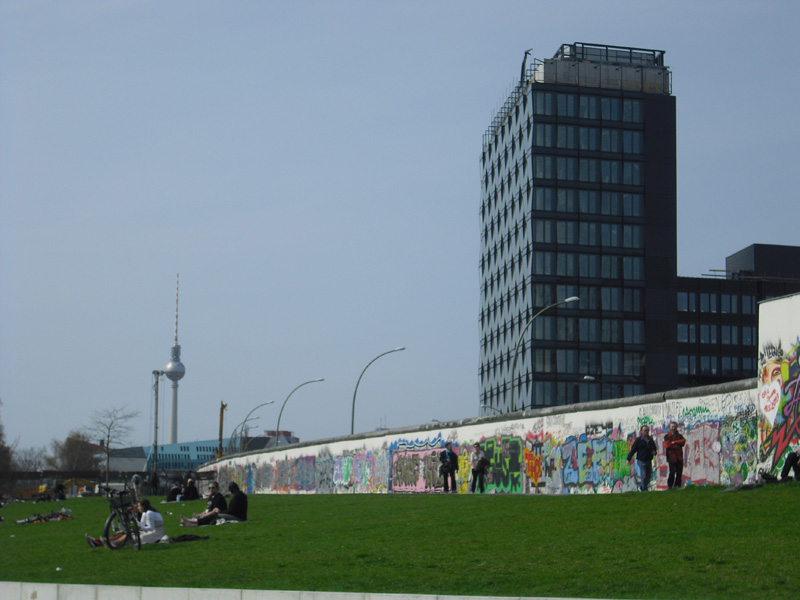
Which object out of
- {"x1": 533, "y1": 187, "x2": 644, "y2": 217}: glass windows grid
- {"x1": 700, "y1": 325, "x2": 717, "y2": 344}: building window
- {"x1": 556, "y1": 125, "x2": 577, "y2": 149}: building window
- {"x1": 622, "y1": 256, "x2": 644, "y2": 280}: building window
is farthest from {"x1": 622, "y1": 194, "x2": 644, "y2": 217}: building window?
{"x1": 700, "y1": 325, "x2": 717, "y2": 344}: building window

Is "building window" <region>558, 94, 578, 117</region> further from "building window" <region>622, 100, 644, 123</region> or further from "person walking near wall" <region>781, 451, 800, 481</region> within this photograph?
"person walking near wall" <region>781, 451, 800, 481</region>

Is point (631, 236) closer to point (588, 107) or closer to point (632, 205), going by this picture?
point (632, 205)

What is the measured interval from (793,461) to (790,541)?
7048 millimetres

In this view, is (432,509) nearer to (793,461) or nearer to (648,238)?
(793,461)

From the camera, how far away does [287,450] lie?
53219mm

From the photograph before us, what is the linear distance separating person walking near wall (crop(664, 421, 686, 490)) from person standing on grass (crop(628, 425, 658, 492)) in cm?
42

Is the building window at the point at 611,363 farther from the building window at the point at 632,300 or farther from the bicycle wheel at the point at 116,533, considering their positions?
the bicycle wheel at the point at 116,533

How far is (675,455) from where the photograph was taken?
22.0m

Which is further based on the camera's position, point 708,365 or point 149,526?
point 708,365

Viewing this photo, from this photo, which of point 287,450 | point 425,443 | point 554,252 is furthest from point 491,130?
point 425,443

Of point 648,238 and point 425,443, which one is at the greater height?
point 648,238

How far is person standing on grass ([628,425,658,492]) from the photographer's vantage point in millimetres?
22453

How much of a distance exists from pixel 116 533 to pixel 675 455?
11320mm

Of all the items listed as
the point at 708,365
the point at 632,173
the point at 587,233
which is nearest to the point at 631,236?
the point at 587,233
